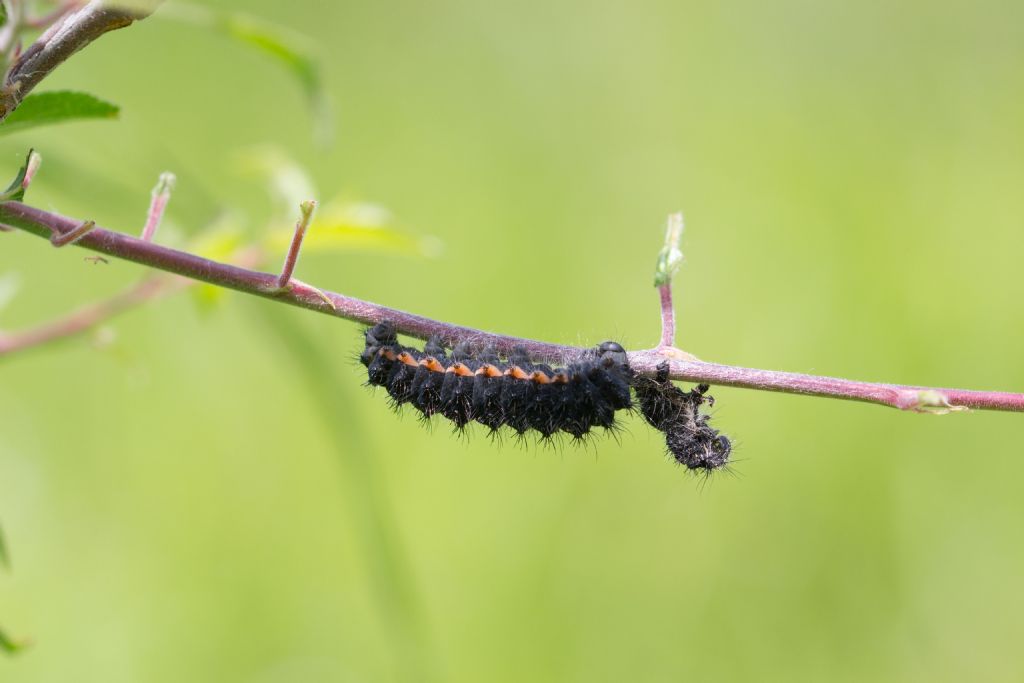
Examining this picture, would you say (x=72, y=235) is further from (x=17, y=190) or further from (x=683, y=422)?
(x=683, y=422)

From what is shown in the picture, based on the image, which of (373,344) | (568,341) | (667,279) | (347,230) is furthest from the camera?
(568,341)

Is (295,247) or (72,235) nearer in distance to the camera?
(72,235)

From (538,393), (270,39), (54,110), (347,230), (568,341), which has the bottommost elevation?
(538,393)

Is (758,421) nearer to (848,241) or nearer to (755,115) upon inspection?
(848,241)

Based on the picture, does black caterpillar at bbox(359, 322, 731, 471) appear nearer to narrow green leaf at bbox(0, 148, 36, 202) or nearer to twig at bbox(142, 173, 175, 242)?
twig at bbox(142, 173, 175, 242)

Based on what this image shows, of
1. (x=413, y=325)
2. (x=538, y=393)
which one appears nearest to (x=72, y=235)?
(x=413, y=325)

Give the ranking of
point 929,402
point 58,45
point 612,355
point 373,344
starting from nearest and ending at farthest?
1. point 58,45
2. point 929,402
3. point 612,355
4. point 373,344

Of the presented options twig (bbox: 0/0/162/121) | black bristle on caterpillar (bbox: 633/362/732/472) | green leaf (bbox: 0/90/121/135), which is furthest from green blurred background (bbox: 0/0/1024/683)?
twig (bbox: 0/0/162/121)
